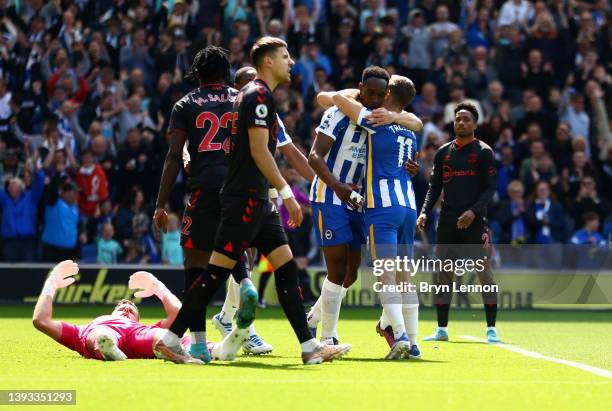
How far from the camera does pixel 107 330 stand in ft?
33.0

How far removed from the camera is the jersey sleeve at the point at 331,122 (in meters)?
10.9

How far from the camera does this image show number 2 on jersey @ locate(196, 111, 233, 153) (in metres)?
9.93

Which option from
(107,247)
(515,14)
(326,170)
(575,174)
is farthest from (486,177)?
(515,14)

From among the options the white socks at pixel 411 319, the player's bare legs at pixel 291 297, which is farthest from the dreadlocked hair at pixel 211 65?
the white socks at pixel 411 319

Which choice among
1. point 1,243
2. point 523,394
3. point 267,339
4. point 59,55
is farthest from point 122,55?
point 523,394

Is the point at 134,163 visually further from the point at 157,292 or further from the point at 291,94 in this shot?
the point at 157,292

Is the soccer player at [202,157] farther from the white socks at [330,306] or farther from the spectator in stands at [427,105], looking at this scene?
the spectator in stands at [427,105]

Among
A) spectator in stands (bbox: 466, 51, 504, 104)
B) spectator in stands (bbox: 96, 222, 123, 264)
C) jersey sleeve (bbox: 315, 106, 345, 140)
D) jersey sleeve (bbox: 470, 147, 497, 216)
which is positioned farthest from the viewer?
spectator in stands (bbox: 466, 51, 504, 104)

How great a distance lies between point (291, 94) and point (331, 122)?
1183 cm

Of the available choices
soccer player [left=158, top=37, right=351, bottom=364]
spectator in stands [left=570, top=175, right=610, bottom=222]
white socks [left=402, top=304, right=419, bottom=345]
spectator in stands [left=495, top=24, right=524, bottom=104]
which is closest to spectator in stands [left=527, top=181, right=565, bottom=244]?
spectator in stands [left=570, top=175, right=610, bottom=222]

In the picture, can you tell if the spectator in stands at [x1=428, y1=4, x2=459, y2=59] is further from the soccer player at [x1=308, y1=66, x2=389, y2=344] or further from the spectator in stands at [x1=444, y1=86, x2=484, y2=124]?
the soccer player at [x1=308, y1=66, x2=389, y2=344]

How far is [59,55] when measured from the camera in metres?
22.6

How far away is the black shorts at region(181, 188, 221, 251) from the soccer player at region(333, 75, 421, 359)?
1.56m

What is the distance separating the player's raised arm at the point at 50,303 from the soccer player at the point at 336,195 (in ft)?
7.33
